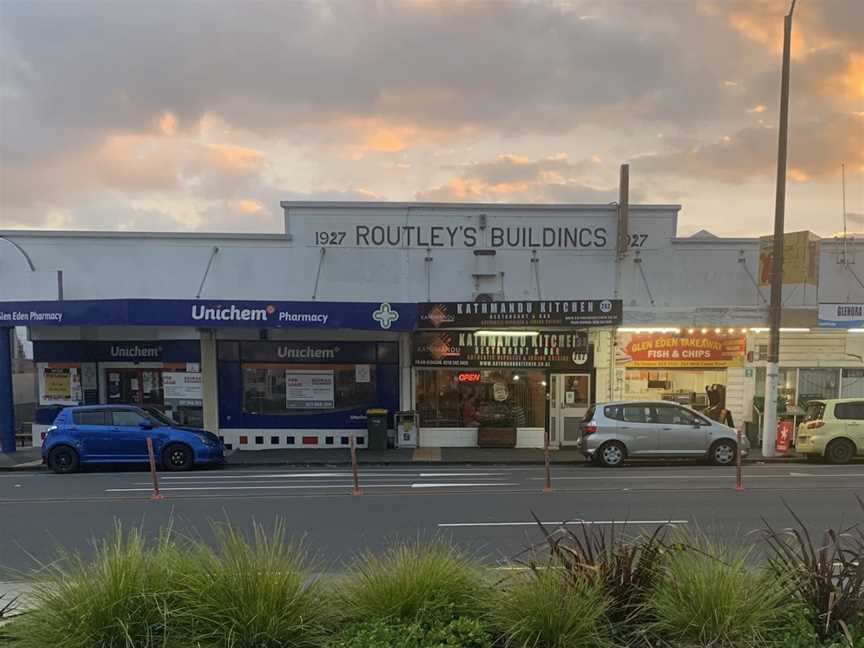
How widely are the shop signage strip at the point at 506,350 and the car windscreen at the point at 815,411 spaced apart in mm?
5251

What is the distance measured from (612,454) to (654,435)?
1.05 metres

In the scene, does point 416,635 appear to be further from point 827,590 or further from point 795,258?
point 795,258

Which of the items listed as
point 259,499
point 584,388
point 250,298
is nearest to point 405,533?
point 259,499

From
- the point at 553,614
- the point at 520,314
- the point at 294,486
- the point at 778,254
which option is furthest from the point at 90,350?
the point at 778,254

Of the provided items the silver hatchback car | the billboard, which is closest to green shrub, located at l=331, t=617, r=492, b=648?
the silver hatchback car

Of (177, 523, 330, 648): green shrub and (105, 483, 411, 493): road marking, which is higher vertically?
(177, 523, 330, 648): green shrub

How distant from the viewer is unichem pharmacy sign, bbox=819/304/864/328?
1318 cm

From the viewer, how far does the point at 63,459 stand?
1207 cm

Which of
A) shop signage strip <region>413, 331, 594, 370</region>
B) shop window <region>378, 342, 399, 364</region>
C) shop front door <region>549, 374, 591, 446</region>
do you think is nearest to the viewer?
shop signage strip <region>413, 331, 594, 370</region>

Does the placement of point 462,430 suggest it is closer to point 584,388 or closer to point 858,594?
point 584,388

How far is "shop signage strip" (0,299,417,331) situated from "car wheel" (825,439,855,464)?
10.5m

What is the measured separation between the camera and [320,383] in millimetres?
15367

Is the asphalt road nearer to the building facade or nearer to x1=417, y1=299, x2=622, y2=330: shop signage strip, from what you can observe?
the building facade

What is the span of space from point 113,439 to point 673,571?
489 inches
